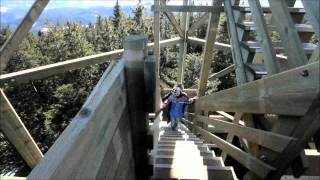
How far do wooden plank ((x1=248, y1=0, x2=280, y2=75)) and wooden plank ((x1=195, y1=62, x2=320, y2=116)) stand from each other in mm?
405

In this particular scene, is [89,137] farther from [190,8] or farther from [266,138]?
[190,8]

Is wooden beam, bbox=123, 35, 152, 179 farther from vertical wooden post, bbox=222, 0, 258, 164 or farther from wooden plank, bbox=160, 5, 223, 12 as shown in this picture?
wooden plank, bbox=160, 5, 223, 12

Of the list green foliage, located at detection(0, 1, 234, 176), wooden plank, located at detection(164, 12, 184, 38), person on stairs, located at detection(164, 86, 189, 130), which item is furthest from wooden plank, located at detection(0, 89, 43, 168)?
green foliage, located at detection(0, 1, 234, 176)

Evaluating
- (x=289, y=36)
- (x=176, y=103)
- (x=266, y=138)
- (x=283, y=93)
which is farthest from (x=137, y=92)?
(x=176, y=103)

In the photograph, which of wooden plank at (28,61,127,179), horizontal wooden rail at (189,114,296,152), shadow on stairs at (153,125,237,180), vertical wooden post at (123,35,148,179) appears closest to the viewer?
wooden plank at (28,61,127,179)

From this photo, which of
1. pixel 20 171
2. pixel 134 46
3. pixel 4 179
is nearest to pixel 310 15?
pixel 134 46

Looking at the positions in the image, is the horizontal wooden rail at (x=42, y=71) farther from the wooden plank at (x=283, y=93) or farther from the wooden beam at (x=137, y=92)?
the wooden plank at (x=283, y=93)

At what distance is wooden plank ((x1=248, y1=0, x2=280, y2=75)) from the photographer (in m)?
3.69

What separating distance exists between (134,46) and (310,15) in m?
1.23

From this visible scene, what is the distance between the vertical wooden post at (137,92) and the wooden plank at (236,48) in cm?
247

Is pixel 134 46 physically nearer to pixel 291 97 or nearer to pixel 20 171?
pixel 291 97

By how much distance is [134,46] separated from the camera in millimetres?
2227

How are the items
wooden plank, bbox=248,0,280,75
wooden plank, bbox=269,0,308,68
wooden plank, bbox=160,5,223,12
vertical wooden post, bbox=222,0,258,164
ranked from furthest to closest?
wooden plank, bbox=160,5,223,12 → vertical wooden post, bbox=222,0,258,164 → wooden plank, bbox=248,0,280,75 → wooden plank, bbox=269,0,308,68

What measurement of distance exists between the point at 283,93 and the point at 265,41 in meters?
1.34
